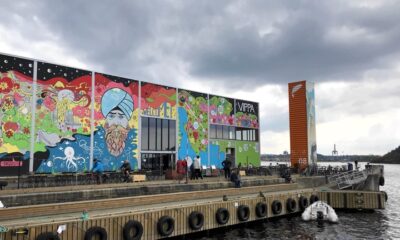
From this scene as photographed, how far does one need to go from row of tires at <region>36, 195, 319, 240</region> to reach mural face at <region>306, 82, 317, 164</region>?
601 inches

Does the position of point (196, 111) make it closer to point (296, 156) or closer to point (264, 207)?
point (296, 156)

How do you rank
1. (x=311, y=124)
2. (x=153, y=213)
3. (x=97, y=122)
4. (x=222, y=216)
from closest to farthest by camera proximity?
(x=153, y=213)
(x=222, y=216)
(x=97, y=122)
(x=311, y=124)

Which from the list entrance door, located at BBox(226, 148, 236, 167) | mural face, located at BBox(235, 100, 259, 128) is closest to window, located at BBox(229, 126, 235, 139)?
mural face, located at BBox(235, 100, 259, 128)

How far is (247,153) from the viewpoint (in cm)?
4438

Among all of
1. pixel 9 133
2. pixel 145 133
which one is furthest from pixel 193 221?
pixel 145 133

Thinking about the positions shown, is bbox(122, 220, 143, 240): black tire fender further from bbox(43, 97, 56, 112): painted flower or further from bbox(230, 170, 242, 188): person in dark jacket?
bbox(43, 97, 56, 112): painted flower

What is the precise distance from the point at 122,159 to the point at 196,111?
1050 cm

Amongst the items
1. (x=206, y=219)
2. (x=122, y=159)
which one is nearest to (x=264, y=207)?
(x=206, y=219)

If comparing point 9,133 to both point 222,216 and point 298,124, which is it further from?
point 298,124

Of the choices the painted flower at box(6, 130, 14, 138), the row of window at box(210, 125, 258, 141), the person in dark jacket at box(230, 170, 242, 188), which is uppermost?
the row of window at box(210, 125, 258, 141)

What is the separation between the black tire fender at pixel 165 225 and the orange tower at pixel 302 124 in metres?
25.9

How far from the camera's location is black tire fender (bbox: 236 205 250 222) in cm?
1955

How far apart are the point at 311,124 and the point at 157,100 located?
58.0ft

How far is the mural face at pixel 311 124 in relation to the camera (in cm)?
3991
